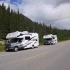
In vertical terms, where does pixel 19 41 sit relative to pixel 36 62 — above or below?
above

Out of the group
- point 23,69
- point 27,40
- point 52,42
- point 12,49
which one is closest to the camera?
point 23,69

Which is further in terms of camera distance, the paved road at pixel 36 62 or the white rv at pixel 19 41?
the white rv at pixel 19 41

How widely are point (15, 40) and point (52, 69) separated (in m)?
17.9

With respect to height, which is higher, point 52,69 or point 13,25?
point 13,25

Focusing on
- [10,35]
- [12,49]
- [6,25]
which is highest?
[6,25]

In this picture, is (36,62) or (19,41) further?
(19,41)

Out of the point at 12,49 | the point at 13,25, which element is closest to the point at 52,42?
the point at 12,49

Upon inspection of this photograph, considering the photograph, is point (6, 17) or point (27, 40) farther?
point (6, 17)

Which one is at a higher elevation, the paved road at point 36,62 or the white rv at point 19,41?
the white rv at point 19,41

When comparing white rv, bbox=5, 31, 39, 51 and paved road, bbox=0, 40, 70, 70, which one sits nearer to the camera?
paved road, bbox=0, 40, 70, 70

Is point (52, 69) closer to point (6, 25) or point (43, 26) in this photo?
point (6, 25)

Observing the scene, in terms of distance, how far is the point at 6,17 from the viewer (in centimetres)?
10119

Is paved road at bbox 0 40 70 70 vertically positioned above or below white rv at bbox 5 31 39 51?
below

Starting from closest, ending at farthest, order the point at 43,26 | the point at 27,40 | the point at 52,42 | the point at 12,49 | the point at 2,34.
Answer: the point at 12,49
the point at 27,40
the point at 52,42
the point at 2,34
the point at 43,26
